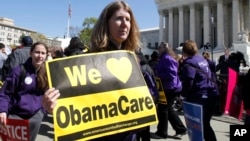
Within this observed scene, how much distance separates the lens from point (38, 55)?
13.5ft

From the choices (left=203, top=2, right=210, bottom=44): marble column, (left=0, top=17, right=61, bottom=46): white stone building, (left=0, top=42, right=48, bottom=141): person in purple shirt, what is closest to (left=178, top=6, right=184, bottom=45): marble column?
(left=203, top=2, right=210, bottom=44): marble column

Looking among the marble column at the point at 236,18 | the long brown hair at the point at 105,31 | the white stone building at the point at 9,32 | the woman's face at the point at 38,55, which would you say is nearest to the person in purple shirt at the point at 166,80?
the woman's face at the point at 38,55

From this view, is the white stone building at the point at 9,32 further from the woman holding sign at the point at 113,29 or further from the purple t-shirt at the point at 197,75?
the woman holding sign at the point at 113,29

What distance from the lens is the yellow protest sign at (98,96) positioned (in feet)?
7.00

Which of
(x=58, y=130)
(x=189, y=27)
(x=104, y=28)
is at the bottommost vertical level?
(x=58, y=130)

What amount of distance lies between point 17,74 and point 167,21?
Result: 63.9m

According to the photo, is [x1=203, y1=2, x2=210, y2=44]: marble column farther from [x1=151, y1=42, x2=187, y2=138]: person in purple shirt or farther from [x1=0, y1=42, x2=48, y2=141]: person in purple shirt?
[x1=0, y1=42, x2=48, y2=141]: person in purple shirt

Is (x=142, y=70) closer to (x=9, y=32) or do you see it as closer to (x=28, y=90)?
(x=28, y=90)

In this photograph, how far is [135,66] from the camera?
246cm

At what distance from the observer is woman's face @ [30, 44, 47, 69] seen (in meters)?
4.06

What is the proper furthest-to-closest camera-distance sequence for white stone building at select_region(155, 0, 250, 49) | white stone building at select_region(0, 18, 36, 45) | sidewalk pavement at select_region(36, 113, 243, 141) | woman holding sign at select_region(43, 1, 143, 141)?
white stone building at select_region(0, 18, 36, 45)
white stone building at select_region(155, 0, 250, 49)
sidewalk pavement at select_region(36, 113, 243, 141)
woman holding sign at select_region(43, 1, 143, 141)

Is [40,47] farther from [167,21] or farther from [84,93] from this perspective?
Result: [167,21]

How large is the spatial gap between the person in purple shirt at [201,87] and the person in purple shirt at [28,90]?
2620 millimetres

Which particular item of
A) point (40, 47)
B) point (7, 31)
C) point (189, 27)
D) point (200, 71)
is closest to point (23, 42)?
point (40, 47)
